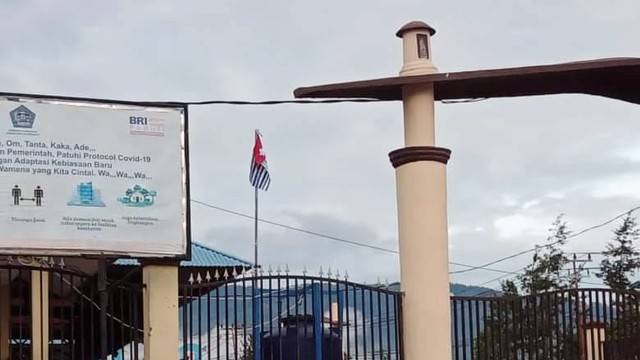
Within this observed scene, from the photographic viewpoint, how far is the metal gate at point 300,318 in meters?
9.97

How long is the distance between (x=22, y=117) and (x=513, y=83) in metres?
4.68

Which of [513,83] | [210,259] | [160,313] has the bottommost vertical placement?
[160,313]

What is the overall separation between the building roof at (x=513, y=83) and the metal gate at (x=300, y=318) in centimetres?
183

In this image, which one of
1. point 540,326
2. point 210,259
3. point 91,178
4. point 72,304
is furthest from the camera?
point 210,259

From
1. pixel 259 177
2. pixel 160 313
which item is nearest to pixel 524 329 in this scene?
pixel 160 313

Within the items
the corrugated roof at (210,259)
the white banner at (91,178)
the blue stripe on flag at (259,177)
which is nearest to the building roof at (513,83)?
the white banner at (91,178)

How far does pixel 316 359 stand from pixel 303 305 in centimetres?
58

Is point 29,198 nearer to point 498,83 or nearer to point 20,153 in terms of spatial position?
point 20,153

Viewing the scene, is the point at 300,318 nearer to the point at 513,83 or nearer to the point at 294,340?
the point at 294,340

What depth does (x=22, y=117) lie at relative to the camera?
29.9 ft

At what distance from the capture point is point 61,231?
30.0ft

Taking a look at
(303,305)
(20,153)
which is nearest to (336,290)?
(303,305)

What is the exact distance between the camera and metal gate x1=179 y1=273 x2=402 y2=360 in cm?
997

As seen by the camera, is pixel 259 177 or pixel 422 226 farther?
pixel 259 177
